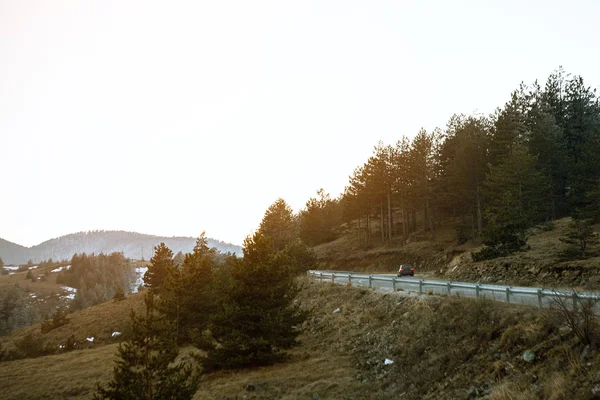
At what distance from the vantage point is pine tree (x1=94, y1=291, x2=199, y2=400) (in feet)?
31.6

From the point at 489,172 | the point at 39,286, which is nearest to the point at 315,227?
the point at 489,172

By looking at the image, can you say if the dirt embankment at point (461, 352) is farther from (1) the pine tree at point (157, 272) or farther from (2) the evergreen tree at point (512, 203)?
(1) the pine tree at point (157, 272)

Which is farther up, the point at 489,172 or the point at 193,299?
the point at 489,172

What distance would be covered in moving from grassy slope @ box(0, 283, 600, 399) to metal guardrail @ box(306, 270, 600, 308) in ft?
2.44

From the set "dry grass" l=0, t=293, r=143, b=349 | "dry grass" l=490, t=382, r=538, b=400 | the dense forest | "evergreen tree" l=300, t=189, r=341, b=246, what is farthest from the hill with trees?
"dry grass" l=0, t=293, r=143, b=349

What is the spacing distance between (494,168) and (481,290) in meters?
24.7

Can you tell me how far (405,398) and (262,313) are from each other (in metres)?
7.94

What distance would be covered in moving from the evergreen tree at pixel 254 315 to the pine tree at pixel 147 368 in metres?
6.60

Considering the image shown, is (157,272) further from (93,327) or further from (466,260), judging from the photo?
(466,260)

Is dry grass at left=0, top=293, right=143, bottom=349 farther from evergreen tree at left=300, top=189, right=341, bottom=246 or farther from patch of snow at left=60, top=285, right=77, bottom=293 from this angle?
patch of snow at left=60, top=285, right=77, bottom=293

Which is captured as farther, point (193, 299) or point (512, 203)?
point (512, 203)

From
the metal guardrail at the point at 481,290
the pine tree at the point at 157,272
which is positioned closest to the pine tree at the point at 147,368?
the metal guardrail at the point at 481,290

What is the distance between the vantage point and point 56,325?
51.6 metres

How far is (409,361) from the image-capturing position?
45.2 ft
